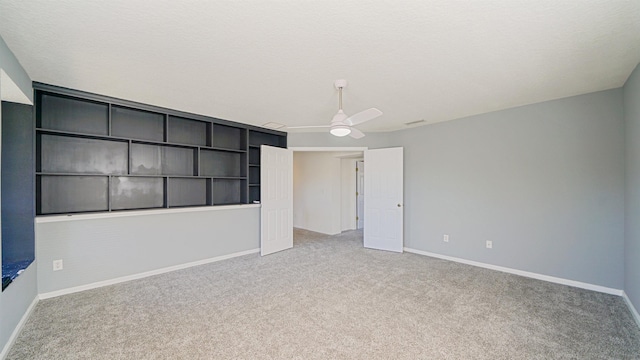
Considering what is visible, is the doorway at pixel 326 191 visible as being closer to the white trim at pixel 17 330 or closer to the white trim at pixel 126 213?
the white trim at pixel 126 213

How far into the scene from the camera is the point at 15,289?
2.31 meters

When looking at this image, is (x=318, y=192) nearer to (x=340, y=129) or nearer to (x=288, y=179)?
(x=288, y=179)

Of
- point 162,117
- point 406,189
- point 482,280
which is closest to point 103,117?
point 162,117

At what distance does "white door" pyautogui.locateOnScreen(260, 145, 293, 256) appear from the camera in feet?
16.0

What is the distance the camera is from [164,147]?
4129 mm

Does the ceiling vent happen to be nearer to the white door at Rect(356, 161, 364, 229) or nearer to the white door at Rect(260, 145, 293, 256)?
the white door at Rect(260, 145, 293, 256)

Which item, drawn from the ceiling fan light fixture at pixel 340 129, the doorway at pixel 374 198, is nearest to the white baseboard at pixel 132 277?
the doorway at pixel 374 198

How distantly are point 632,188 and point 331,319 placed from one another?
11.0 feet

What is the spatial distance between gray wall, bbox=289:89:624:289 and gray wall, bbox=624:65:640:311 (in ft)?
0.54

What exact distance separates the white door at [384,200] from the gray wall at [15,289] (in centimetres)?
472

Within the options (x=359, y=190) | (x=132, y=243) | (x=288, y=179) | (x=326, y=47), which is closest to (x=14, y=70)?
(x=132, y=243)

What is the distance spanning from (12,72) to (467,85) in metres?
4.29

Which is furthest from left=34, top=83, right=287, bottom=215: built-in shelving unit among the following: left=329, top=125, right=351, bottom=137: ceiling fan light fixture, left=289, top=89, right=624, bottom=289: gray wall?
left=289, top=89, right=624, bottom=289: gray wall

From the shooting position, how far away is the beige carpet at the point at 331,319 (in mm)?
2098
